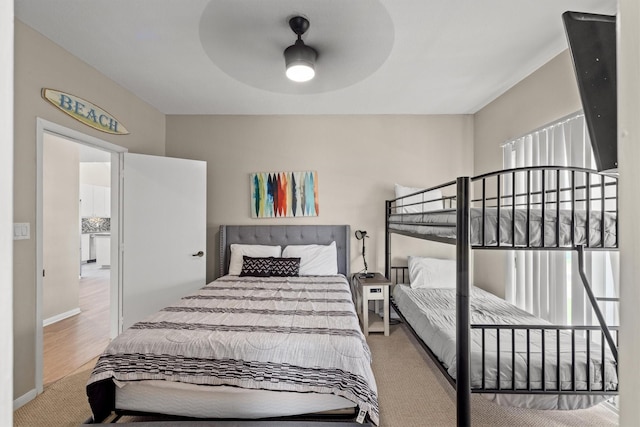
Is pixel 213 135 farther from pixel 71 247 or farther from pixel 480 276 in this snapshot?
pixel 480 276

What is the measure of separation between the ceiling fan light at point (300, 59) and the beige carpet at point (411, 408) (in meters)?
2.45

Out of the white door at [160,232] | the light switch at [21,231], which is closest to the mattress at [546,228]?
the light switch at [21,231]

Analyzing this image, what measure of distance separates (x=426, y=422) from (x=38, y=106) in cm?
353

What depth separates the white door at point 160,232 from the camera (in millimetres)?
3240

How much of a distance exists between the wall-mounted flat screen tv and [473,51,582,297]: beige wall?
2002 mm

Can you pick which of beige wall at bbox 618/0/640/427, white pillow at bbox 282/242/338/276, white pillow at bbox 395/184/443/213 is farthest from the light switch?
white pillow at bbox 395/184/443/213

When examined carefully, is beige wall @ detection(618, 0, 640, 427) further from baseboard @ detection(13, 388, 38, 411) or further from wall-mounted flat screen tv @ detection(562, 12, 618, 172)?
baseboard @ detection(13, 388, 38, 411)

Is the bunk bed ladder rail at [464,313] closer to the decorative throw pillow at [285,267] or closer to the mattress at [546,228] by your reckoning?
the mattress at [546,228]

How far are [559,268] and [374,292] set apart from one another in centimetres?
→ 166

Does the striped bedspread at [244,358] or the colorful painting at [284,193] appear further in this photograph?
the colorful painting at [284,193]

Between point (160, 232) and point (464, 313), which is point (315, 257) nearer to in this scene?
point (160, 232)

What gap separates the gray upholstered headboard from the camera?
12.5 ft

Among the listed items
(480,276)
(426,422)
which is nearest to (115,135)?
(426,422)

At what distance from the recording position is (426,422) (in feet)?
6.39
